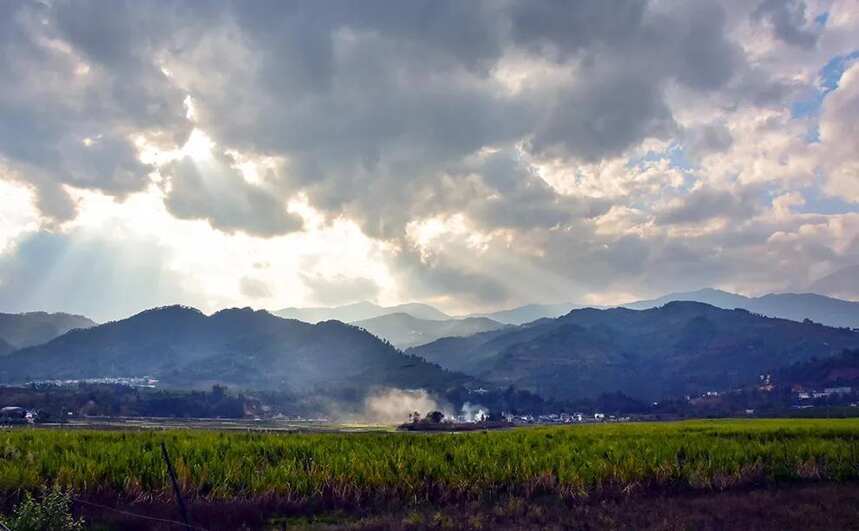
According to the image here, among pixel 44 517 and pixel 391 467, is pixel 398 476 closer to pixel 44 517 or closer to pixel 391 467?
pixel 391 467

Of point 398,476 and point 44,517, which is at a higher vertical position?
point 398,476

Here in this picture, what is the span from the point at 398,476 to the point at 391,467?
0.77 m

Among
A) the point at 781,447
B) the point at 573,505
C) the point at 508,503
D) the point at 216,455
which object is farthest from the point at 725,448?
the point at 216,455

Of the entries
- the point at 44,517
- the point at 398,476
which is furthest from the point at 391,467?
the point at 44,517

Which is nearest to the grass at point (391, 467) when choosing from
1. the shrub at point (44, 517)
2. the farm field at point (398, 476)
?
the farm field at point (398, 476)

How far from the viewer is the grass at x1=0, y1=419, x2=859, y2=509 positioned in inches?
757

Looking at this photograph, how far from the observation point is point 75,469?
19.5 m

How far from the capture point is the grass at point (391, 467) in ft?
63.1

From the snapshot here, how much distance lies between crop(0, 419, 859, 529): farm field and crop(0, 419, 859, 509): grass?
0.04 metres

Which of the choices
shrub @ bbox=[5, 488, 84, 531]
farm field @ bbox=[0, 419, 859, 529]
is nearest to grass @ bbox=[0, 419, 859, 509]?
farm field @ bbox=[0, 419, 859, 529]

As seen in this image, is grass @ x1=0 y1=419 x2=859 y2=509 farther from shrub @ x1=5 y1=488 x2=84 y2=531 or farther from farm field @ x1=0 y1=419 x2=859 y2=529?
shrub @ x1=5 y1=488 x2=84 y2=531

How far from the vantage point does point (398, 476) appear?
2075 centimetres

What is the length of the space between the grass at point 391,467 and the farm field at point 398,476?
0.15 ft

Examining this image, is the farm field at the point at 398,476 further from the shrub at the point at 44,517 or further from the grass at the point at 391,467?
the shrub at the point at 44,517
